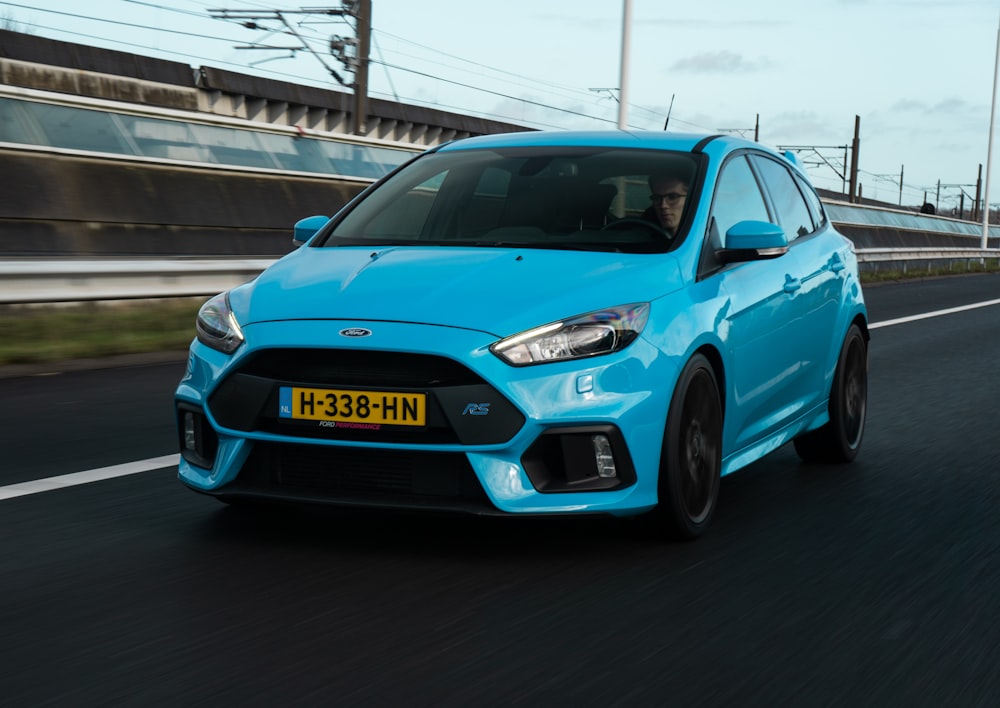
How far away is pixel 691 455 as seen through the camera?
5.35 m

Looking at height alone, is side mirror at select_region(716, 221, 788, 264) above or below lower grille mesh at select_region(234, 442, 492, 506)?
above

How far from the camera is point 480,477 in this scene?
15.6 ft

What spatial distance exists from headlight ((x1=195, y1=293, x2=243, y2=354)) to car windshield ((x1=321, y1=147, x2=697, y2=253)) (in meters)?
0.82

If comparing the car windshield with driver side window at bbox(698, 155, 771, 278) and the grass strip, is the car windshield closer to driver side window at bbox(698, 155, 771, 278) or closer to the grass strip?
driver side window at bbox(698, 155, 771, 278)

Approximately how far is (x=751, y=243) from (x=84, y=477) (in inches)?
110

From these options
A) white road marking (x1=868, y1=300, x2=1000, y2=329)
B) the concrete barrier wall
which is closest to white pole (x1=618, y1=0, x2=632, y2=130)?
the concrete barrier wall

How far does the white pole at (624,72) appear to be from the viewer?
78.0 ft

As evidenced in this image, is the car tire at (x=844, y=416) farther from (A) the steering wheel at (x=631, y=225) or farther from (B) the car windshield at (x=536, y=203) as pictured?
(A) the steering wheel at (x=631, y=225)

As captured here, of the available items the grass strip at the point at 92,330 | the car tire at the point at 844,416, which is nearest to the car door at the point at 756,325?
the car tire at the point at 844,416

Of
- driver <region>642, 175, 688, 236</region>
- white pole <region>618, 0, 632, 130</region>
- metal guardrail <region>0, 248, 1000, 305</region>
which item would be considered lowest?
metal guardrail <region>0, 248, 1000, 305</region>

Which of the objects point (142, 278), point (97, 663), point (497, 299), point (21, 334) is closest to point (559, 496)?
point (497, 299)

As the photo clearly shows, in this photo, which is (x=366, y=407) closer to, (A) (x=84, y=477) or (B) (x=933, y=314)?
(A) (x=84, y=477)

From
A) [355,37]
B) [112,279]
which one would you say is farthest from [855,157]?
[112,279]

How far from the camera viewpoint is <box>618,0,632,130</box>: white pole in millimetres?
23766
